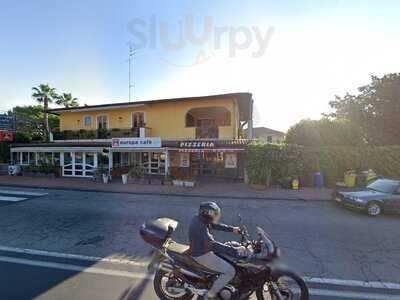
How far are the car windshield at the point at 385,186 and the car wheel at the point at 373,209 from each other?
744 millimetres

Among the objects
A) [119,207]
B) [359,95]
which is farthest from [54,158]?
[359,95]

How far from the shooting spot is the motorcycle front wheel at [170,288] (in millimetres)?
3285

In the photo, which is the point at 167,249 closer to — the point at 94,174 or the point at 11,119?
the point at 94,174

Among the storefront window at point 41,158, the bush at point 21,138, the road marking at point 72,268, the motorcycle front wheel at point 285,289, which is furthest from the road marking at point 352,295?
the bush at point 21,138

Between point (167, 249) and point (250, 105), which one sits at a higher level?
point (250, 105)

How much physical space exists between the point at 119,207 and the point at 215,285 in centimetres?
669

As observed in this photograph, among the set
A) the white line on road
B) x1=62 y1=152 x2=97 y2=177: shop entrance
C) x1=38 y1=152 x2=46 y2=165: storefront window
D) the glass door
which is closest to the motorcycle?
the white line on road

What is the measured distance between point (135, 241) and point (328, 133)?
14.2 metres

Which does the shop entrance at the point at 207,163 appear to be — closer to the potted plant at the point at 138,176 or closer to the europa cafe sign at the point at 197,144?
the europa cafe sign at the point at 197,144

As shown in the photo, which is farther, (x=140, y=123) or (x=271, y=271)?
(x=140, y=123)

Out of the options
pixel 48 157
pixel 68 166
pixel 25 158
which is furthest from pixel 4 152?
pixel 68 166

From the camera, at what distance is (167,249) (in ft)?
10.9

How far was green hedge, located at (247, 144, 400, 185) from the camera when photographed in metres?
13.5

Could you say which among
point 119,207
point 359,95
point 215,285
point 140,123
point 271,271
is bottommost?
point 119,207
